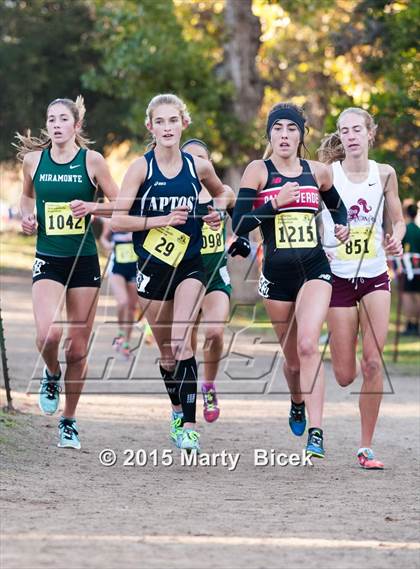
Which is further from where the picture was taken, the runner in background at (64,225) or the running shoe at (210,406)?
the running shoe at (210,406)

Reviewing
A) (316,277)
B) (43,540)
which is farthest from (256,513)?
(316,277)

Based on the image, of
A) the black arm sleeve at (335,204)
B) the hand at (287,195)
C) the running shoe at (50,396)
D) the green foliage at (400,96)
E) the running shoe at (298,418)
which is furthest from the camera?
the green foliage at (400,96)

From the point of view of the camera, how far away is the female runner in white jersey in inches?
324

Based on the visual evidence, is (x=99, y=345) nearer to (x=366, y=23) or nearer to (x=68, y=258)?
(x=366, y=23)

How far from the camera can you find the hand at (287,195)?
310 inches

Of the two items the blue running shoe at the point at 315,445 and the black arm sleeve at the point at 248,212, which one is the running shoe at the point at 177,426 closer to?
the blue running shoe at the point at 315,445

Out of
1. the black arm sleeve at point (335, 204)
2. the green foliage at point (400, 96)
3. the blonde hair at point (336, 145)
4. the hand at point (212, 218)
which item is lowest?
the hand at point (212, 218)

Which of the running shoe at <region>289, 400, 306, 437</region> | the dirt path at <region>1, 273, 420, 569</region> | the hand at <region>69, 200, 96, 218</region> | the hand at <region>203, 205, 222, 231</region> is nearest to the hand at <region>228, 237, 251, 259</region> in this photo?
the hand at <region>203, 205, 222, 231</region>

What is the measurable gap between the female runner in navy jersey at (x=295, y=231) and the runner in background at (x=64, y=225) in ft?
3.43

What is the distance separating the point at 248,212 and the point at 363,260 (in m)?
0.85

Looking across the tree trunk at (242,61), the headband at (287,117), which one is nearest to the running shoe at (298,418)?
the headband at (287,117)

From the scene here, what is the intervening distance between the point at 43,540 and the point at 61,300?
316 centimetres

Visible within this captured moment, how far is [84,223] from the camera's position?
8523 mm

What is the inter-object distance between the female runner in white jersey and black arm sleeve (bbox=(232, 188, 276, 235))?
1.89ft
